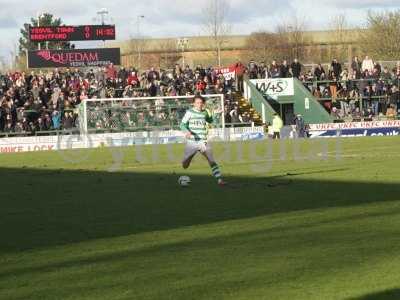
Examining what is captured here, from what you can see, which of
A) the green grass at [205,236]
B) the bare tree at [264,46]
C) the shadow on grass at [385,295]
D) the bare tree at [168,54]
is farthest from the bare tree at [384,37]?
the shadow on grass at [385,295]

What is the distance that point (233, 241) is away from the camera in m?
11.6

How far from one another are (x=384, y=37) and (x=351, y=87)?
2914 centimetres

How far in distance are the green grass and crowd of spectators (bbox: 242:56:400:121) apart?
32390mm

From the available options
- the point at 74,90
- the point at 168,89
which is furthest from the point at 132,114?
the point at 74,90

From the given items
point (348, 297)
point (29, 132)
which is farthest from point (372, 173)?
point (29, 132)

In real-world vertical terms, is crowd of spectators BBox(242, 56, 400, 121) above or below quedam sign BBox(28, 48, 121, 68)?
below

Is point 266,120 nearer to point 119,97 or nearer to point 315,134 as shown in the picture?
point 315,134

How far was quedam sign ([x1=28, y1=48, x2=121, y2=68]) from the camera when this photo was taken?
6275 centimetres

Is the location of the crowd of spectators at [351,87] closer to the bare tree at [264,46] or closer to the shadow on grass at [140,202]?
the shadow on grass at [140,202]

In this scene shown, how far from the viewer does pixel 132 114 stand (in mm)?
50562

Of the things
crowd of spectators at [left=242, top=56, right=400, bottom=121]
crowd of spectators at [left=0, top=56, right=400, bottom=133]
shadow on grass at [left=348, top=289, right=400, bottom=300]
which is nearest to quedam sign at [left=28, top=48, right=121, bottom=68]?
crowd of spectators at [left=0, top=56, right=400, bottom=133]

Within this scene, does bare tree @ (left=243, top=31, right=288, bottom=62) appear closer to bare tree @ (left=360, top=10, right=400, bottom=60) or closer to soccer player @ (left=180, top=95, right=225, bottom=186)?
bare tree @ (left=360, top=10, right=400, bottom=60)

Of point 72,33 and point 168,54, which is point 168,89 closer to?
point 72,33

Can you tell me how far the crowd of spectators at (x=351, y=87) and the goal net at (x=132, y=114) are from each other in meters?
8.29
